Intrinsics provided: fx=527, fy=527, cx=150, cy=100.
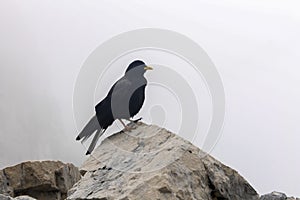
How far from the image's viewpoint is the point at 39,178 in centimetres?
1667

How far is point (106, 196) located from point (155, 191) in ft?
2.51

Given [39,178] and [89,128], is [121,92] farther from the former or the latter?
[39,178]

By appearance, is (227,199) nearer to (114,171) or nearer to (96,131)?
(114,171)

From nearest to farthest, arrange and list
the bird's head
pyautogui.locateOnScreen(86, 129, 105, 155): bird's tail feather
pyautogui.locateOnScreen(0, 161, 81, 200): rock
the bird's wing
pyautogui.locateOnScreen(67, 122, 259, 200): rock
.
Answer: pyautogui.locateOnScreen(67, 122, 259, 200): rock → pyautogui.locateOnScreen(86, 129, 105, 155): bird's tail feather → the bird's wing → the bird's head → pyautogui.locateOnScreen(0, 161, 81, 200): rock

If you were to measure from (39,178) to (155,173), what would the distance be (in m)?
9.91

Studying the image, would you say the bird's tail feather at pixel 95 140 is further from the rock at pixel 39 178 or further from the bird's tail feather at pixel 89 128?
the rock at pixel 39 178

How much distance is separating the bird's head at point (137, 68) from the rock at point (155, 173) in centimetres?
141

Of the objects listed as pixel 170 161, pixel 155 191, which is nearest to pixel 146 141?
pixel 170 161

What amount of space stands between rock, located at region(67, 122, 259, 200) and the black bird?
631 millimetres

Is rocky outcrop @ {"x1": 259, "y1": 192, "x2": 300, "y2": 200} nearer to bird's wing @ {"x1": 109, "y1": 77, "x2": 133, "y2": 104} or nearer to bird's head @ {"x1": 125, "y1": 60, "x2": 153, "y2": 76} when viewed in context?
bird's wing @ {"x1": 109, "y1": 77, "x2": 133, "y2": 104}

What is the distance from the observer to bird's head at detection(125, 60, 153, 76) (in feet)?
34.2

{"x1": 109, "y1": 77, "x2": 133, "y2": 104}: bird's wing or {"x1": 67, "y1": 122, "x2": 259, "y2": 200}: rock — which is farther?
{"x1": 109, "y1": 77, "x2": 133, "y2": 104}: bird's wing

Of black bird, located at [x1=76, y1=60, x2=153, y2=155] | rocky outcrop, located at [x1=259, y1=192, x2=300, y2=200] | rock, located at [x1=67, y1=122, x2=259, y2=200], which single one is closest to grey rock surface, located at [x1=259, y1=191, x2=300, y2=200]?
rocky outcrop, located at [x1=259, y1=192, x2=300, y2=200]

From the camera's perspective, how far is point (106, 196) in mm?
7531
